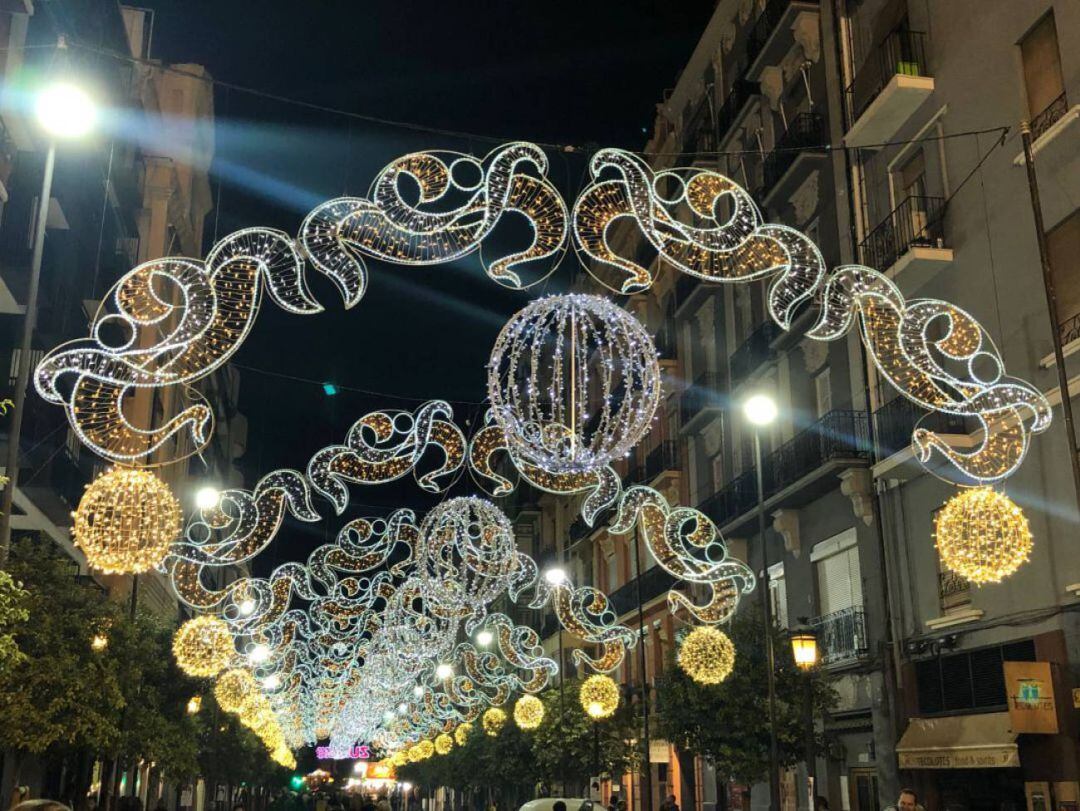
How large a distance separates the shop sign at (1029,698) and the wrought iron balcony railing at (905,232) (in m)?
8.30

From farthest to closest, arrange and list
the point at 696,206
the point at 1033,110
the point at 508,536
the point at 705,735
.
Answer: the point at 705,735 → the point at 508,536 → the point at 1033,110 → the point at 696,206

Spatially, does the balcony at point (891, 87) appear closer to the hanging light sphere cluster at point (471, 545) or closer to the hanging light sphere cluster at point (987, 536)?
the hanging light sphere cluster at point (471, 545)

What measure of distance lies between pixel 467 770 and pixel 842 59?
103ft

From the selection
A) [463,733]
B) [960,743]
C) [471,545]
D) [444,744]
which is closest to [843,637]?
[960,743]

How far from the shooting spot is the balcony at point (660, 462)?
3830 cm

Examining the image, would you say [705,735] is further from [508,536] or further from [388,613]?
[388,613]

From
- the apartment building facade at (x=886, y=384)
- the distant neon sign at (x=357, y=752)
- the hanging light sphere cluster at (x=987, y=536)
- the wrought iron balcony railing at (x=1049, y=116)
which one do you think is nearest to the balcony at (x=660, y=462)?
the apartment building facade at (x=886, y=384)

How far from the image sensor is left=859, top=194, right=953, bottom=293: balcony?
2189 centimetres

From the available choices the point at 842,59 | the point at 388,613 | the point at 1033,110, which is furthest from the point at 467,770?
the point at 1033,110

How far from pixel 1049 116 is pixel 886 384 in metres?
6.95

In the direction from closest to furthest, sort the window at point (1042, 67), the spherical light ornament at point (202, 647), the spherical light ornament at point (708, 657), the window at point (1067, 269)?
the window at point (1067, 269) < the window at point (1042, 67) < the spherical light ornament at point (708, 657) < the spherical light ornament at point (202, 647)

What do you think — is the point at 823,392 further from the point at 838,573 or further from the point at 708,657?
the point at 708,657

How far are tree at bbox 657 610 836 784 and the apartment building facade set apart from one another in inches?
51.0

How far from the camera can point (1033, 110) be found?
19.5m
